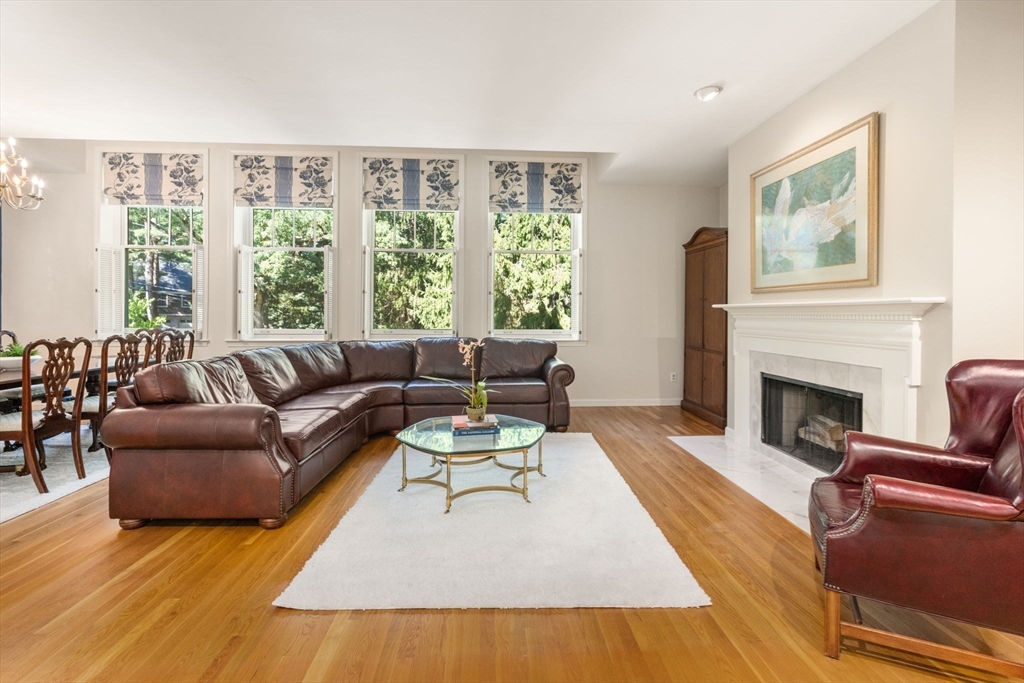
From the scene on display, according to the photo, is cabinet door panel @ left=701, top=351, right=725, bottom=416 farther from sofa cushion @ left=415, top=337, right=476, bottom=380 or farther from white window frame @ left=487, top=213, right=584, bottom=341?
sofa cushion @ left=415, top=337, right=476, bottom=380

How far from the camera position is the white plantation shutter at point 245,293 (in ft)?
18.3

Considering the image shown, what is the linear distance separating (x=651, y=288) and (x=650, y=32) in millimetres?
3561

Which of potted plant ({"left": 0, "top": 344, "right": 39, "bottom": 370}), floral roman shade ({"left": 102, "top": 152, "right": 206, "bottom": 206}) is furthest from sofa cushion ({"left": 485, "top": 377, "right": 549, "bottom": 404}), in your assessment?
floral roman shade ({"left": 102, "top": 152, "right": 206, "bottom": 206})

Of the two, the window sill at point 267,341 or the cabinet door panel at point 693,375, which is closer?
the cabinet door panel at point 693,375

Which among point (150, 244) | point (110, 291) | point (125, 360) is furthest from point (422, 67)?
point (110, 291)

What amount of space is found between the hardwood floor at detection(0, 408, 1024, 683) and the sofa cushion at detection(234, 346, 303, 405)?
51.8 inches

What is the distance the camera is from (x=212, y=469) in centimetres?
243

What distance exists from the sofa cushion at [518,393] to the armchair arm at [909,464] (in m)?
2.77

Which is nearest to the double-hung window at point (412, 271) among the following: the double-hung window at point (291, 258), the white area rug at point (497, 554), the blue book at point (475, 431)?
the double-hung window at point (291, 258)

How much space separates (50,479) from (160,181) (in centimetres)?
376

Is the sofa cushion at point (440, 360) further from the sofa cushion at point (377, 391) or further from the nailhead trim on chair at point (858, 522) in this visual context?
the nailhead trim on chair at point (858, 522)

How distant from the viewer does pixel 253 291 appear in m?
5.67

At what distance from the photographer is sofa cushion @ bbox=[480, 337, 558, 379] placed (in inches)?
197

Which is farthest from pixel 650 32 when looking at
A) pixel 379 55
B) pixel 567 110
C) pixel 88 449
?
pixel 88 449
